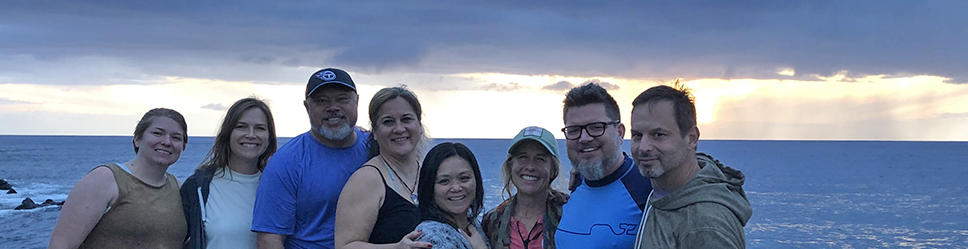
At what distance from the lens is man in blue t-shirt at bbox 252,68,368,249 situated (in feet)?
17.4

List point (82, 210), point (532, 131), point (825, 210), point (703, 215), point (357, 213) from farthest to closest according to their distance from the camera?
point (825, 210), point (532, 131), point (82, 210), point (357, 213), point (703, 215)

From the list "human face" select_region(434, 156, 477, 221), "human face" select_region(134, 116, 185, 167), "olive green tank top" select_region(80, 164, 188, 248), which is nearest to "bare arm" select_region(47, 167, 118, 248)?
"olive green tank top" select_region(80, 164, 188, 248)

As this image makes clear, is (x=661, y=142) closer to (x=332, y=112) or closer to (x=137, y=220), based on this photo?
(x=332, y=112)

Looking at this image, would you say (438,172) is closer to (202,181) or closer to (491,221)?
(491,221)

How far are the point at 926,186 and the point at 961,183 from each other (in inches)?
335

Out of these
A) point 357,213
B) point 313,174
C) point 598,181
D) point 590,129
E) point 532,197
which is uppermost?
point 590,129

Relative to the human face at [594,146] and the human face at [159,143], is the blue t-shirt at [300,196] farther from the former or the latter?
the human face at [594,146]

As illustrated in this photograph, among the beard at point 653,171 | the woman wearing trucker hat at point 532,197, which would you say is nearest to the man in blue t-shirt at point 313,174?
the woman wearing trucker hat at point 532,197

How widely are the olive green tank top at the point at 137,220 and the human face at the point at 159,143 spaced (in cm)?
21

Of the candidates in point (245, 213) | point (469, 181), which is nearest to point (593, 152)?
point (469, 181)

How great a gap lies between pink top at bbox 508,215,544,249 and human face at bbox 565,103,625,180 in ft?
1.84

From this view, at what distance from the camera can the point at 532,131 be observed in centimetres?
534

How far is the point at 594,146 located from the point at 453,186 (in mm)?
1027

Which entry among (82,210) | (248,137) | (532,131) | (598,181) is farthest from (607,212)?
(82,210)
